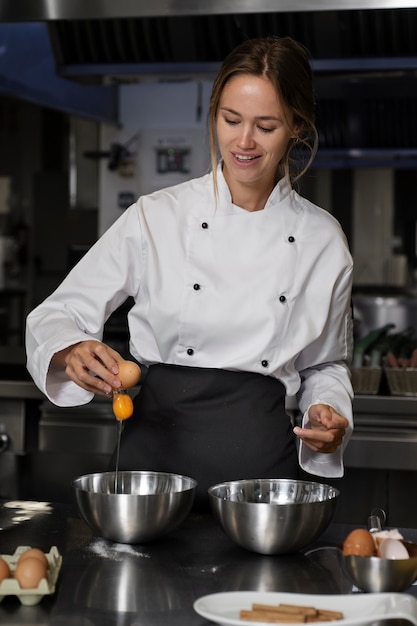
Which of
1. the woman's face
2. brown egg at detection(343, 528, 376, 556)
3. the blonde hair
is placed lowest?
brown egg at detection(343, 528, 376, 556)

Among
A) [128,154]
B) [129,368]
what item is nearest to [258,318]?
[129,368]

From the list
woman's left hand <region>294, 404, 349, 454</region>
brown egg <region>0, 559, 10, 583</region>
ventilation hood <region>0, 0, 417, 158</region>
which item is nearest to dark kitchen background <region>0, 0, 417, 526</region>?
ventilation hood <region>0, 0, 417, 158</region>

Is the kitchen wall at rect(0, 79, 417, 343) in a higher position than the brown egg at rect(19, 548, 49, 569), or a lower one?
higher

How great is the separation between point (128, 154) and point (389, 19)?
3655 millimetres

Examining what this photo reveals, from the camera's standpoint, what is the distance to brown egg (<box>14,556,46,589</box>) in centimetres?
133

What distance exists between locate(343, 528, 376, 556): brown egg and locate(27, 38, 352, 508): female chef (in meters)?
0.40

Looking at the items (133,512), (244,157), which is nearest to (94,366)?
(133,512)

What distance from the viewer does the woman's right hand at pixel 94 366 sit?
1694 mm

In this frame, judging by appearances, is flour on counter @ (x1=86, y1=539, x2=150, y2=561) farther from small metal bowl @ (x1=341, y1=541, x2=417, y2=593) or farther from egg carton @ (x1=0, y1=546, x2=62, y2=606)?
small metal bowl @ (x1=341, y1=541, x2=417, y2=593)

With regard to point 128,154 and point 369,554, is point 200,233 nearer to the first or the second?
point 369,554

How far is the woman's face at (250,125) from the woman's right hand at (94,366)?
0.47 meters

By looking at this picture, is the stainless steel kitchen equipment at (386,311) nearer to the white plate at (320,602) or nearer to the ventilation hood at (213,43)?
the ventilation hood at (213,43)

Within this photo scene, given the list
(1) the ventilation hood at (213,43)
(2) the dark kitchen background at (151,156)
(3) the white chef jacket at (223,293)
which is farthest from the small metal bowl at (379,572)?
(1) the ventilation hood at (213,43)

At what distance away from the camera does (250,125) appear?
1870 mm
